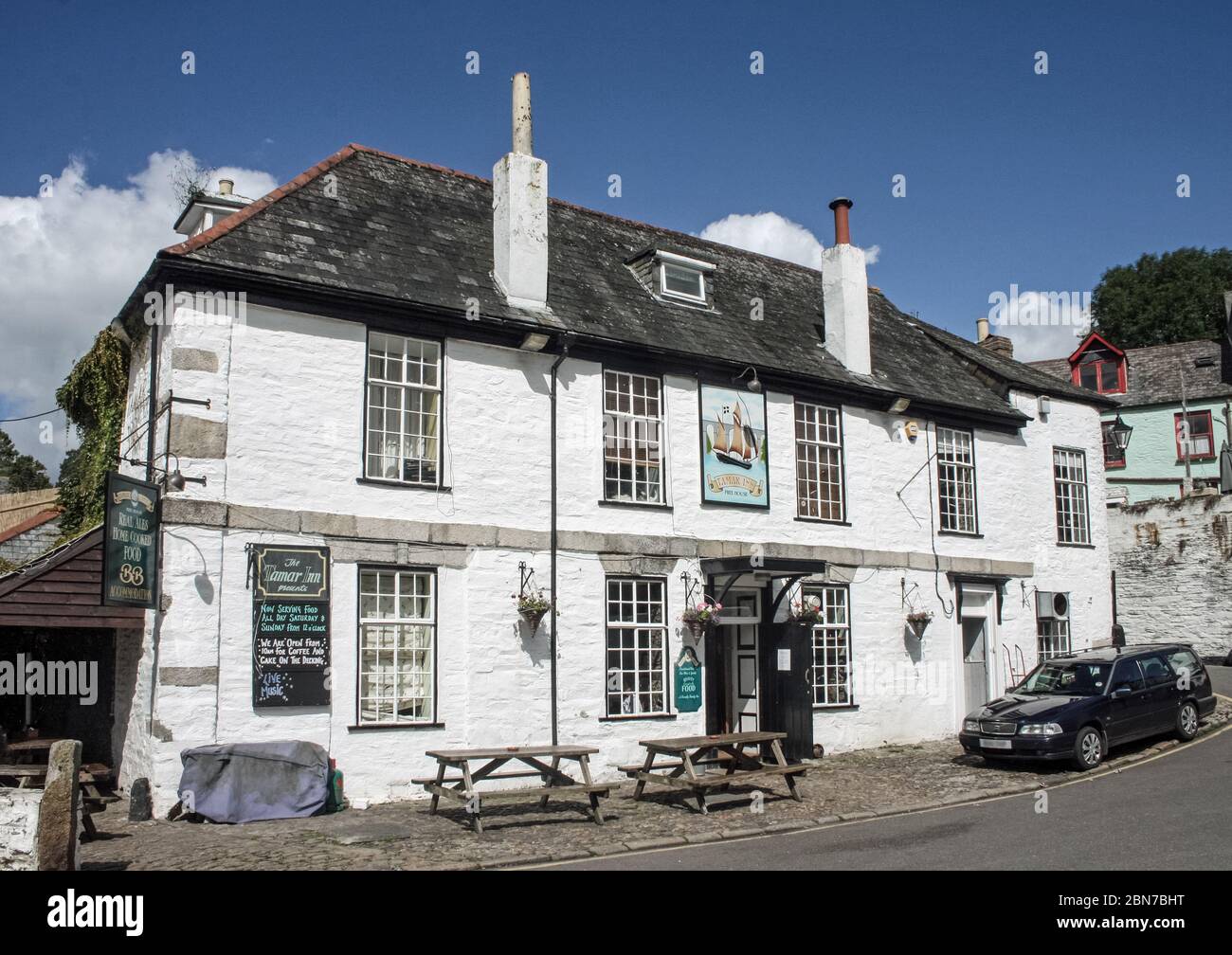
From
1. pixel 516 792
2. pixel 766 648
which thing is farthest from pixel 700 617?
pixel 516 792

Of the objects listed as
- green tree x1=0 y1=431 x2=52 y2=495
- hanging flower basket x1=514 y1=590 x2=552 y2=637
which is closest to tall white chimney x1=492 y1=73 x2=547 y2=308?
hanging flower basket x1=514 y1=590 x2=552 y2=637

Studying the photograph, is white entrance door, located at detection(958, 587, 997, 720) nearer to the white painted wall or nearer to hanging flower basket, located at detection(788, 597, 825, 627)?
the white painted wall

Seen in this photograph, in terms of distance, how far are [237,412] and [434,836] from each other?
556 centimetres

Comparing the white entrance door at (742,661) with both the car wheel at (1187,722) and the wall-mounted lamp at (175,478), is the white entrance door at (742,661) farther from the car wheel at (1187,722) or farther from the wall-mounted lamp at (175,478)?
the wall-mounted lamp at (175,478)

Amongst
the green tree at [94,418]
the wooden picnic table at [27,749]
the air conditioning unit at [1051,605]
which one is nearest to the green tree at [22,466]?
the green tree at [94,418]

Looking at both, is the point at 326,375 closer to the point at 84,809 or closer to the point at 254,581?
the point at 254,581

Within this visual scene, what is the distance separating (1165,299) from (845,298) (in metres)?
36.3

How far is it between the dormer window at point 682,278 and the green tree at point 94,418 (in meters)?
8.49

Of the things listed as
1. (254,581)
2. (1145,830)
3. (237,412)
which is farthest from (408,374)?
(1145,830)

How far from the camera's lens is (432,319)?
14.8 meters

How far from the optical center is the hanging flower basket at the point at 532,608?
14.7 meters

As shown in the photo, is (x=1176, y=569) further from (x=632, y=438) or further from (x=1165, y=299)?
(x=1165, y=299)

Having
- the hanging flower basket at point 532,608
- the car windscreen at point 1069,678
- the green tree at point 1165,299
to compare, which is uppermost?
the green tree at point 1165,299
